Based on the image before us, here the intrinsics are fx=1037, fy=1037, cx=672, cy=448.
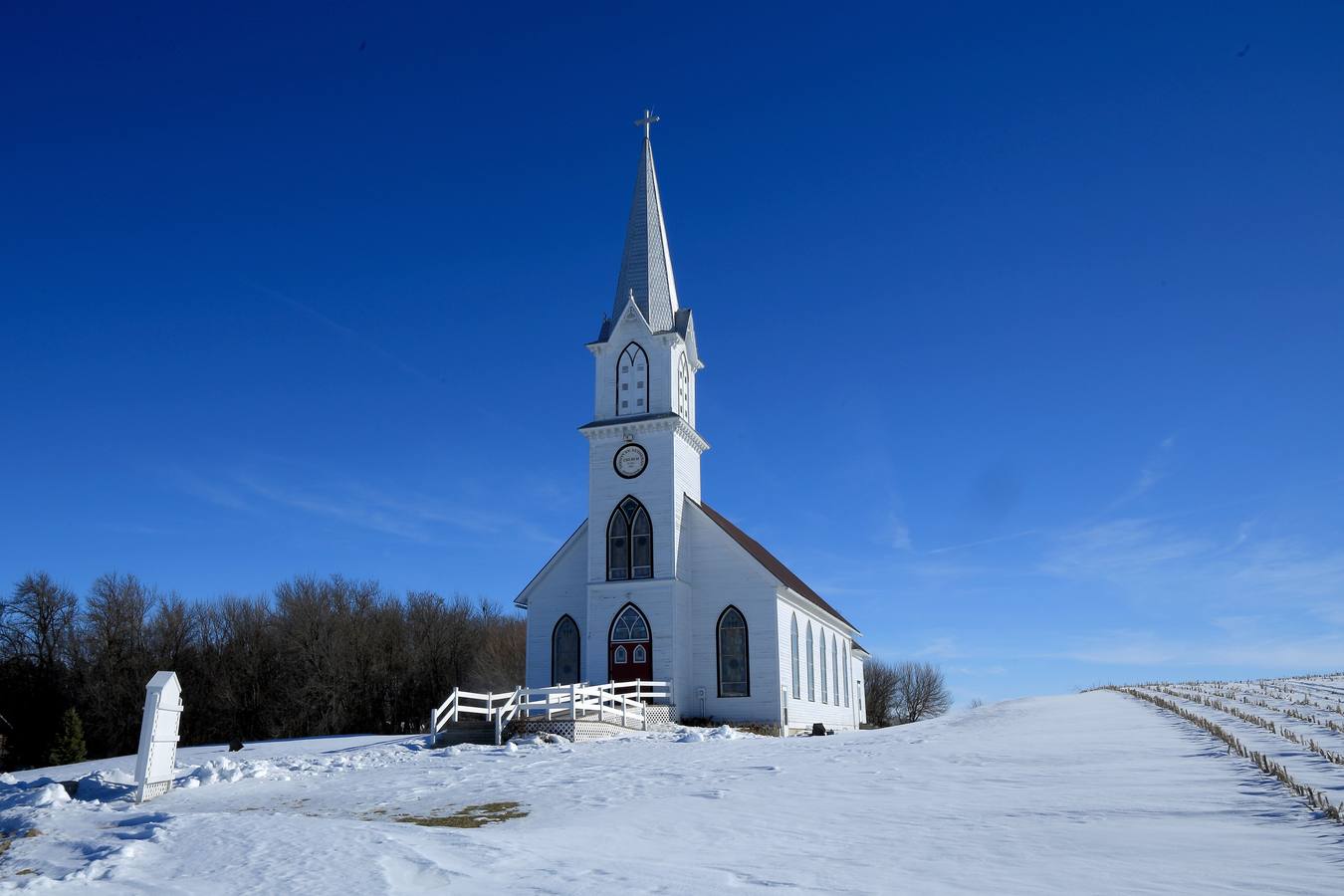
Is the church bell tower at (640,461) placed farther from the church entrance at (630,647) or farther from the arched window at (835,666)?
the arched window at (835,666)

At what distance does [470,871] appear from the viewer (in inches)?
372

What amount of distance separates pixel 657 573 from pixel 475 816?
22.3 meters

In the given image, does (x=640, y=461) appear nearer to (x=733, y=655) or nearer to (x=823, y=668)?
(x=733, y=655)

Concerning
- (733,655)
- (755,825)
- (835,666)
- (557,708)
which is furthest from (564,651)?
(755,825)

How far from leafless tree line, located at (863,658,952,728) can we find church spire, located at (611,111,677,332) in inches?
2026

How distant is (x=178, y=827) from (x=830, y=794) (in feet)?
27.0

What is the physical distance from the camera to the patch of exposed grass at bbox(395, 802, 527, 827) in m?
13.6

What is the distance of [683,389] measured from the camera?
39.4 meters

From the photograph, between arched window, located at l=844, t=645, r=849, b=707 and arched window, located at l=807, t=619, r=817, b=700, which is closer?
arched window, located at l=807, t=619, r=817, b=700

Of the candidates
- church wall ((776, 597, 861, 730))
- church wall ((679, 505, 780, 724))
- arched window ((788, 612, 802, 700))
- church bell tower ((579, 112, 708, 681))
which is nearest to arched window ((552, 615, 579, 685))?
church bell tower ((579, 112, 708, 681))

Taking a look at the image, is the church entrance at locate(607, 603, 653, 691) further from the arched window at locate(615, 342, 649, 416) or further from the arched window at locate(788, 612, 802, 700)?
the arched window at locate(615, 342, 649, 416)

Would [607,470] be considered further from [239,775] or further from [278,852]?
[278,852]

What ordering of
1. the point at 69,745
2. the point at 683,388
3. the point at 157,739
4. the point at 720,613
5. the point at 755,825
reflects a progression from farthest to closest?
1. the point at 69,745
2. the point at 683,388
3. the point at 720,613
4. the point at 157,739
5. the point at 755,825

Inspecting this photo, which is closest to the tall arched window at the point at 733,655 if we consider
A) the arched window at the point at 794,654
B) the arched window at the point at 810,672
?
the arched window at the point at 794,654
